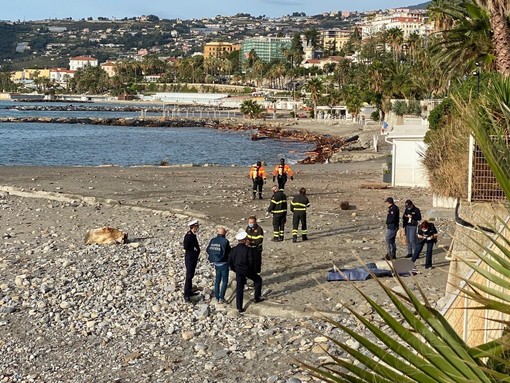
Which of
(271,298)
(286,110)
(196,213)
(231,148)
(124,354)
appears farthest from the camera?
(286,110)

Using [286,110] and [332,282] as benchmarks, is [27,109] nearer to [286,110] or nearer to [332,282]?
[286,110]

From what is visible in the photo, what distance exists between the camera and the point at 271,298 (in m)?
12.8

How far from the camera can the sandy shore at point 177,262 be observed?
10305mm

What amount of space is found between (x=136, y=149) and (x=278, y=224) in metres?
54.2

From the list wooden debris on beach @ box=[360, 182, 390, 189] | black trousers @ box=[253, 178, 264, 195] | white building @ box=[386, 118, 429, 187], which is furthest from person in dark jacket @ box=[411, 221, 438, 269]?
wooden debris on beach @ box=[360, 182, 390, 189]

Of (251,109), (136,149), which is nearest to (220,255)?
(136,149)

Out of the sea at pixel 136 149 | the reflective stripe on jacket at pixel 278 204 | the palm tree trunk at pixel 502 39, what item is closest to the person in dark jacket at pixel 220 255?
the reflective stripe on jacket at pixel 278 204

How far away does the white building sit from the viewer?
27.1 m

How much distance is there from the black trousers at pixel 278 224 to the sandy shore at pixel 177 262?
17.1 inches

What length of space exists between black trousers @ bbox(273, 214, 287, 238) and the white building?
1056 centimetres

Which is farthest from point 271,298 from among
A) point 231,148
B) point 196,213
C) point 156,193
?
point 231,148

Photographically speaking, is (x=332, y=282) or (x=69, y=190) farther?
(x=69, y=190)

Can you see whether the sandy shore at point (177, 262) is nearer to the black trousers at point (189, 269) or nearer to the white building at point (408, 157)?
the black trousers at point (189, 269)

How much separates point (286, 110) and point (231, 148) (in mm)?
81202
